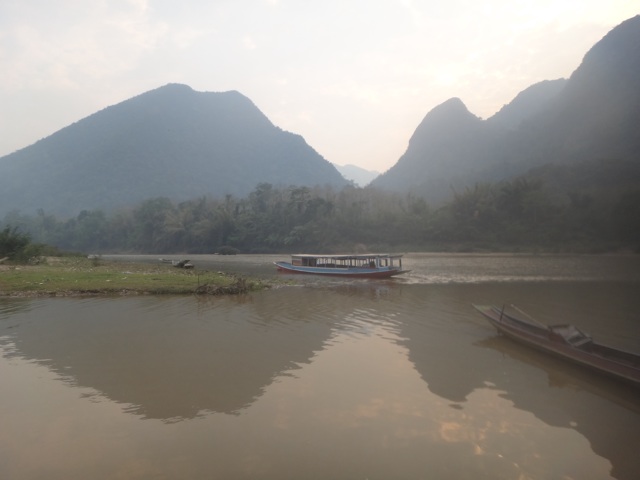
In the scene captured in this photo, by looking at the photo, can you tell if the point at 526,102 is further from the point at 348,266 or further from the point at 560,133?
the point at 348,266

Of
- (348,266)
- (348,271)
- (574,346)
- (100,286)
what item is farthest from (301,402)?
(348,266)

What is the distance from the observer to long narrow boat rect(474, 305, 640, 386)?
26.3 feet

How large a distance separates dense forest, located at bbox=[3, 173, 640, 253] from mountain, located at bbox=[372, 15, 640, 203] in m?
24.7

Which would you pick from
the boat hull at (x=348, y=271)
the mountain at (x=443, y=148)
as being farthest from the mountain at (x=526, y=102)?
the boat hull at (x=348, y=271)

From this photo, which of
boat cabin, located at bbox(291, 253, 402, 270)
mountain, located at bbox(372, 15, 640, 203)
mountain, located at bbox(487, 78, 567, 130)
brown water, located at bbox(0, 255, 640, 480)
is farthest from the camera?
mountain, located at bbox(487, 78, 567, 130)

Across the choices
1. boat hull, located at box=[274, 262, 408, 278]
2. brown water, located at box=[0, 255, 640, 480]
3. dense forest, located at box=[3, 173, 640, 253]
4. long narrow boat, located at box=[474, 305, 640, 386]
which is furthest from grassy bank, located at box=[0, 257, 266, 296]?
dense forest, located at box=[3, 173, 640, 253]

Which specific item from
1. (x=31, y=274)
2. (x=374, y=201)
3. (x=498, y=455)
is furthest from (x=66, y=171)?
(x=498, y=455)

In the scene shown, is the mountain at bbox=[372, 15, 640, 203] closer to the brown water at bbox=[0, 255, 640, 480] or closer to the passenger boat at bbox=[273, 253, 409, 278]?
the passenger boat at bbox=[273, 253, 409, 278]

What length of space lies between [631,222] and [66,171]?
201 metres

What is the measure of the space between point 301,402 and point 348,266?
Result: 2816 centimetres

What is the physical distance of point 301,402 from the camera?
24.4 ft

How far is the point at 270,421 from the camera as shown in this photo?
665cm

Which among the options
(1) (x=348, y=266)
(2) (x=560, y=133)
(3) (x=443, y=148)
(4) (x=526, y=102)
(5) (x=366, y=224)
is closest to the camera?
(1) (x=348, y=266)

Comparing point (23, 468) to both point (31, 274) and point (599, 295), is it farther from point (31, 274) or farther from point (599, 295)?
point (599, 295)
